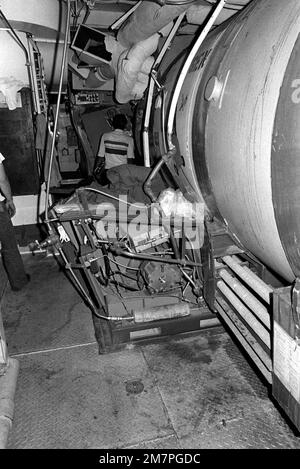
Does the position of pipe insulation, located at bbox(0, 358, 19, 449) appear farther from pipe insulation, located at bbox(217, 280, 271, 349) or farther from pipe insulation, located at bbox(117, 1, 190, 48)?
pipe insulation, located at bbox(117, 1, 190, 48)

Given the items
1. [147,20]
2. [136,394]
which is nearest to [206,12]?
[147,20]

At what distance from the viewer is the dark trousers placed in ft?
11.8

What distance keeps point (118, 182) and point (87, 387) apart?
55.7 inches

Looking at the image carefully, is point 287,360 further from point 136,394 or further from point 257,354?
point 136,394

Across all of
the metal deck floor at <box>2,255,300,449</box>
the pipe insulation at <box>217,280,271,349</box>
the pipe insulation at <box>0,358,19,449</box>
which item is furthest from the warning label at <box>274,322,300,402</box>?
the pipe insulation at <box>0,358,19,449</box>

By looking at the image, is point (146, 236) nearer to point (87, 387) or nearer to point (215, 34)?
point (87, 387)

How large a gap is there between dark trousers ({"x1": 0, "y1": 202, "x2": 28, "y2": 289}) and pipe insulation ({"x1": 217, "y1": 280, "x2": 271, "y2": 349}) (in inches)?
91.7

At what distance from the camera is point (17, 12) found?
11.4ft

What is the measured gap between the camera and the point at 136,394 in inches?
87.3


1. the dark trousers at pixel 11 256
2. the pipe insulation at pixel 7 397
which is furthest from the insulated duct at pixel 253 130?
the dark trousers at pixel 11 256

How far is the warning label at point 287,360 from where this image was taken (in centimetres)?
129

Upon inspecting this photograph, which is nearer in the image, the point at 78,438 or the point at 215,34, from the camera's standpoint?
the point at 78,438

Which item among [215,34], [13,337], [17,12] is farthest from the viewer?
[17,12]
